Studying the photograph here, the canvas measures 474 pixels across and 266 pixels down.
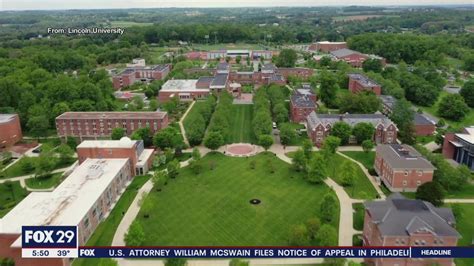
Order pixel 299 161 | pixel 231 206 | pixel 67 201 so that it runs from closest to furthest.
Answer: pixel 67 201
pixel 231 206
pixel 299 161

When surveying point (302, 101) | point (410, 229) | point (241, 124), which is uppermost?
point (302, 101)

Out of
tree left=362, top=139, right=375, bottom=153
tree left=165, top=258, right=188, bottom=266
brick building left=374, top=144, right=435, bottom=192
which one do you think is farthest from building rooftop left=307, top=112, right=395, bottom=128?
tree left=165, top=258, right=188, bottom=266

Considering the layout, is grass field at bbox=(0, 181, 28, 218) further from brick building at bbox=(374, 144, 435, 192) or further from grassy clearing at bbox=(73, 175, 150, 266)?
brick building at bbox=(374, 144, 435, 192)

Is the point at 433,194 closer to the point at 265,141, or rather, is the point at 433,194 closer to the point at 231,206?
the point at 231,206

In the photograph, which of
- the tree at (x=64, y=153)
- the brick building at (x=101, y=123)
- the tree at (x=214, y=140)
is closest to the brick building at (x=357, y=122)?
the tree at (x=214, y=140)

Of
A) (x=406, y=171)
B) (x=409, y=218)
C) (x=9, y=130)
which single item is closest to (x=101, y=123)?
(x=9, y=130)

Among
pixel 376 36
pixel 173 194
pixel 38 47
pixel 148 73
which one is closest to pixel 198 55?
pixel 148 73
